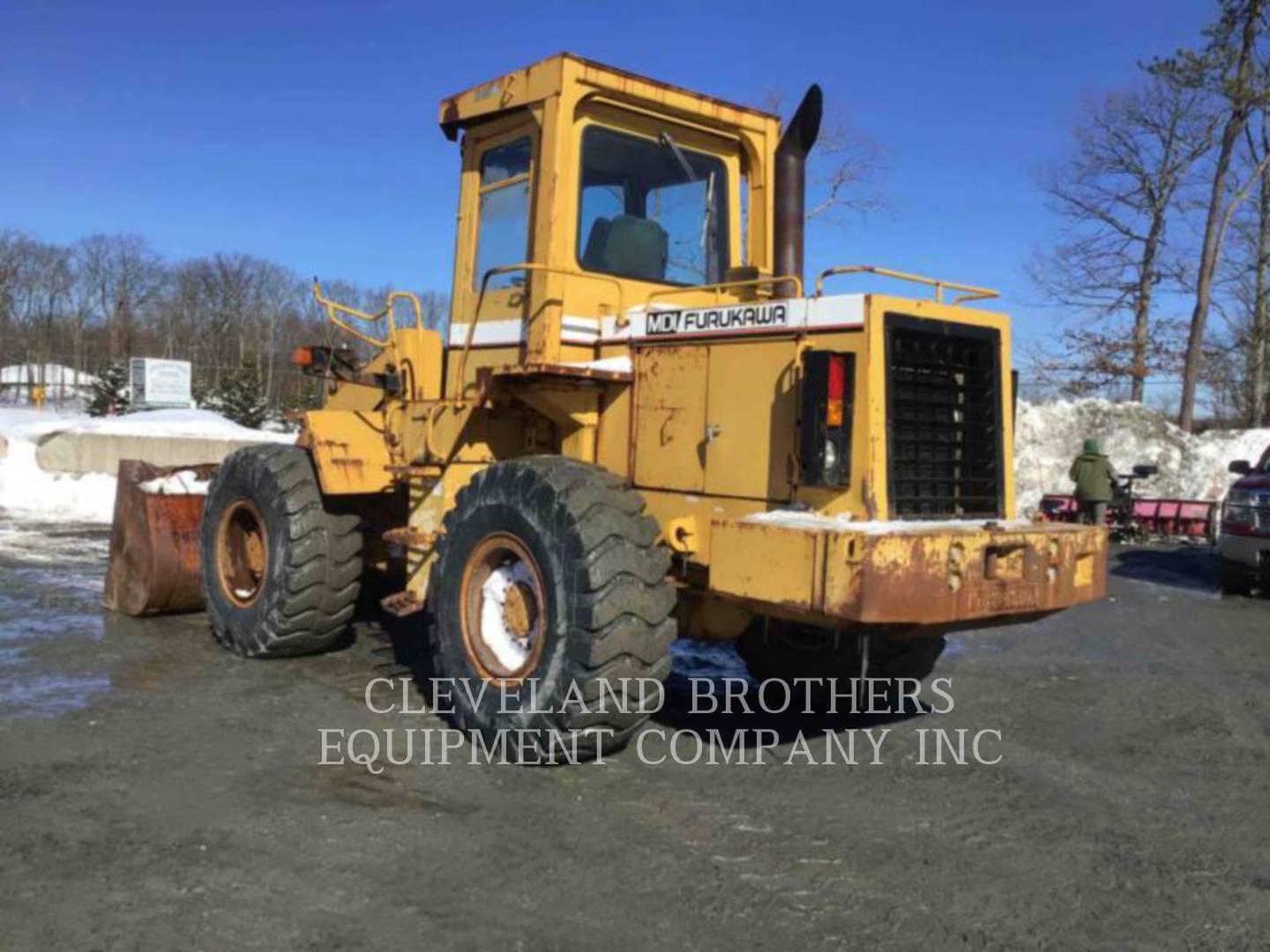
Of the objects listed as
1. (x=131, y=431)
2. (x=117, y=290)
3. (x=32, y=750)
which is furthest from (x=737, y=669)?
(x=117, y=290)

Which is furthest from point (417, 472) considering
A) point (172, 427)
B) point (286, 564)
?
point (172, 427)

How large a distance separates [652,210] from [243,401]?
38.2m

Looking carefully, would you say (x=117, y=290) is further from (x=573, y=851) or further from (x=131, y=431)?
(x=573, y=851)

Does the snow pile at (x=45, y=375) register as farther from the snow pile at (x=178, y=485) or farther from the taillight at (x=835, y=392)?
the taillight at (x=835, y=392)

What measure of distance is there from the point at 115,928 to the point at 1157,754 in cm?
497

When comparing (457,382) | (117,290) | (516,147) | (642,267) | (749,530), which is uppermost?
(117,290)

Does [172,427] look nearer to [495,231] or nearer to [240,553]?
[240,553]

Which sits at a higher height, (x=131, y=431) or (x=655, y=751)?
(x=131, y=431)

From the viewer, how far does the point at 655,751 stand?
539 cm

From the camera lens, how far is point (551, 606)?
487cm

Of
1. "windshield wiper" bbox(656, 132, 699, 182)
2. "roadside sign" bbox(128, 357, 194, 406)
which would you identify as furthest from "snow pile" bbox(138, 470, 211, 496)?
"roadside sign" bbox(128, 357, 194, 406)

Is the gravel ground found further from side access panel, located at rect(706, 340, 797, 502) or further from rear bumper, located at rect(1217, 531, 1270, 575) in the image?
rear bumper, located at rect(1217, 531, 1270, 575)

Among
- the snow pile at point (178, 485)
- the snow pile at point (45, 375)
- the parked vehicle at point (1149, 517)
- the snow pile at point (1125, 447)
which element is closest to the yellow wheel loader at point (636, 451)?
the snow pile at point (178, 485)

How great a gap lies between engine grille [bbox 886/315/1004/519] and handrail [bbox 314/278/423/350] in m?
3.25
